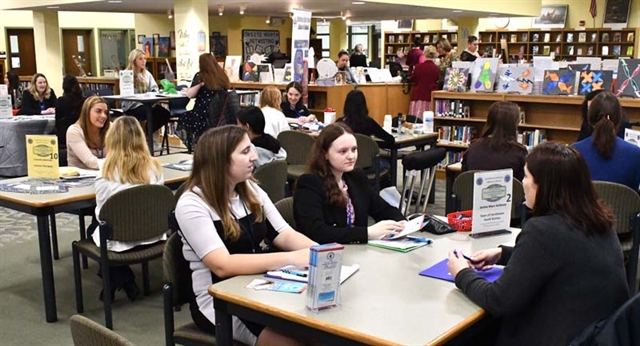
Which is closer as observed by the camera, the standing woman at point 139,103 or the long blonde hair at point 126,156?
the long blonde hair at point 126,156

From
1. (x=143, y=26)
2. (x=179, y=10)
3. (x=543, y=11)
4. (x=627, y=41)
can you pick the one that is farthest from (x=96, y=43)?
(x=627, y=41)

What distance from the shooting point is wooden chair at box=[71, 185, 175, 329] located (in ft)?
11.7

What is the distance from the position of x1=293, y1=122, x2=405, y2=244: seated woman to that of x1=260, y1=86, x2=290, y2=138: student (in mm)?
3136

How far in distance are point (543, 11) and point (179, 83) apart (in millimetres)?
11363

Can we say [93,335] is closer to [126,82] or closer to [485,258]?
[485,258]

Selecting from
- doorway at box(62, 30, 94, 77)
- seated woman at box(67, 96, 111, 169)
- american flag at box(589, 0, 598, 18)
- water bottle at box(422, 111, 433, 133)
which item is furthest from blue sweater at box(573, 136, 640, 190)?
doorway at box(62, 30, 94, 77)

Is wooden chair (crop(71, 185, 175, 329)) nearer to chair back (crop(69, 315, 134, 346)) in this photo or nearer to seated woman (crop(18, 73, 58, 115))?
chair back (crop(69, 315, 134, 346))

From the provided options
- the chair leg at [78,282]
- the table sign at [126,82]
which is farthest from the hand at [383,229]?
the table sign at [126,82]

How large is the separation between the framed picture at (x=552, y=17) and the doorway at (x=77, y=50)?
11.9 m

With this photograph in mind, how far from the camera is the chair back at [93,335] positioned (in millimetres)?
1528

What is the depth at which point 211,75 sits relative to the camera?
6727 mm

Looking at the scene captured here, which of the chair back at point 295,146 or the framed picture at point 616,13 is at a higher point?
the framed picture at point 616,13

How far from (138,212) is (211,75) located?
10.8 ft

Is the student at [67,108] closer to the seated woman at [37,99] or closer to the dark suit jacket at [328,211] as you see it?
the seated woman at [37,99]
